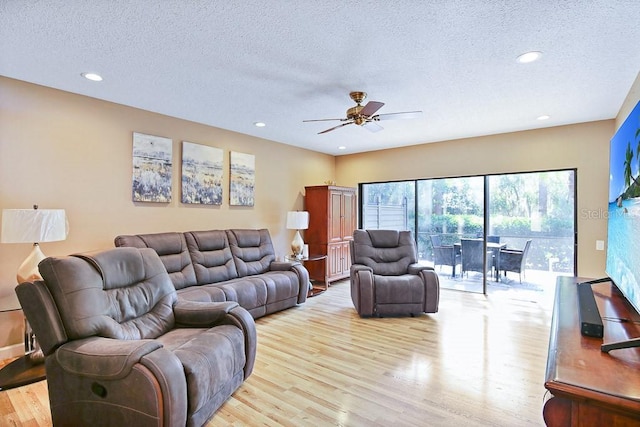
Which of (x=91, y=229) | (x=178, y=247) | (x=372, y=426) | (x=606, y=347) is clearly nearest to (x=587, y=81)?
(x=606, y=347)

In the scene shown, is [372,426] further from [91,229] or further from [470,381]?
[91,229]

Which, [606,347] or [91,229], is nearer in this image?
[606,347]

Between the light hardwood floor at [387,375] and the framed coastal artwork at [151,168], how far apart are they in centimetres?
211

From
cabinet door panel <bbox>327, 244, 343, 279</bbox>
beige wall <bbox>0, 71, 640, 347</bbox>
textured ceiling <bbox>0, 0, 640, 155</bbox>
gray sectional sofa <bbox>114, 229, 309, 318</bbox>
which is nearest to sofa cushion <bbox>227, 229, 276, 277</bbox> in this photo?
gray sectional sofa <bbox>114, 229, 309, 318</bbox>

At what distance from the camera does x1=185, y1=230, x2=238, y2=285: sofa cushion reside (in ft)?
13.0

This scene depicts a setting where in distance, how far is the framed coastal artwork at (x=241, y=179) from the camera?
16.3ft

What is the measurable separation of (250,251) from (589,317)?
12.8ft

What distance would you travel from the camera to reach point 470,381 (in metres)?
2.53

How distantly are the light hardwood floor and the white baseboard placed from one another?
2.66 ft

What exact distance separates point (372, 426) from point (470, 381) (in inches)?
40.0

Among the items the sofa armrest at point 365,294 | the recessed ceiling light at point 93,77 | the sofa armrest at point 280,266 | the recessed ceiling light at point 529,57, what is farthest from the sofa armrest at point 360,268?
the recessed ceiling light at point 93,77

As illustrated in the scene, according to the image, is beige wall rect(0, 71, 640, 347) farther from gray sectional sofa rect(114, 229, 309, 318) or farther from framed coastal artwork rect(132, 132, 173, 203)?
gray sectional sofa rect(114, 229, 309, 318)

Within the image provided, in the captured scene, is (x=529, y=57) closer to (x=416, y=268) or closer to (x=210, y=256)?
(x=416, y=268)

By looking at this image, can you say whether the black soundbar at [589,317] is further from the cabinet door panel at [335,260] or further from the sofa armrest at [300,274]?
the cabinet door panel at [335,260]
